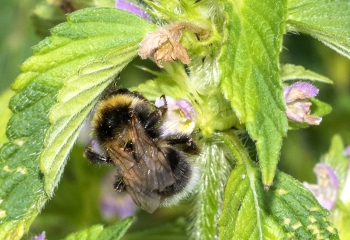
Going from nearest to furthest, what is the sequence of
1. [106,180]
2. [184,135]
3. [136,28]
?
[136,28], [184,135], [106,180]

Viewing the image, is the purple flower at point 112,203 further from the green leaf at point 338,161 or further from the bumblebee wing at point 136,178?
the bumblebee wing at point 136,178

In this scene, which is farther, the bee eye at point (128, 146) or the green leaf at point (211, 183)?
the green leaf at point (211, 183)

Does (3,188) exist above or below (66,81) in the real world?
below

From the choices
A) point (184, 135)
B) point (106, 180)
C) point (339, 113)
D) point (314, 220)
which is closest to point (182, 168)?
point (184, 135)

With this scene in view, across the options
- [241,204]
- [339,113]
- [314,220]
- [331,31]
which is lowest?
[339,113]

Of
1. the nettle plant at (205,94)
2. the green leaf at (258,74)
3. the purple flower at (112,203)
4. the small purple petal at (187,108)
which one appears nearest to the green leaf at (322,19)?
the nettle plant at (205,94)

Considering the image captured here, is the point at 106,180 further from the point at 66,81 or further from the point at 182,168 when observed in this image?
the point at 66,81

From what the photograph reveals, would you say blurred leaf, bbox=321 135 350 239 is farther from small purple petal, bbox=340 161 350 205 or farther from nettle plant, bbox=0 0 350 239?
nettle plant, bbox=0 0 350 239
